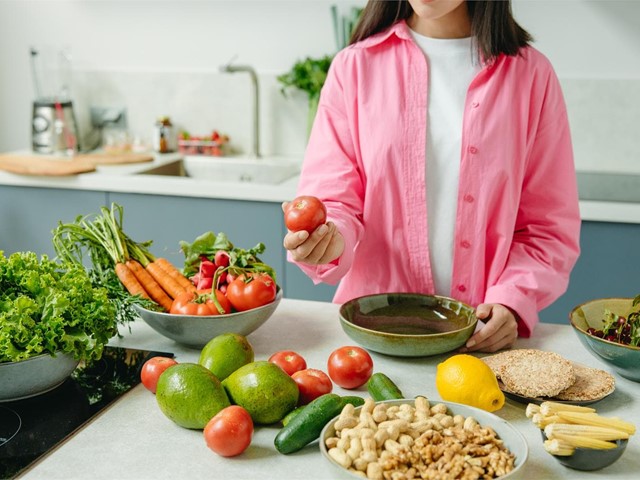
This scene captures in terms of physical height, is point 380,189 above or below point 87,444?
above

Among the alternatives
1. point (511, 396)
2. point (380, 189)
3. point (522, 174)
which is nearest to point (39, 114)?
point (380, 189)

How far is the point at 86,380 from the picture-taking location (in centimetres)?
126

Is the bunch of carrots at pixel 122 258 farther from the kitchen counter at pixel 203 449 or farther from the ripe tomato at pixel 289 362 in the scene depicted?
the ripe tomato at pixel 289 362

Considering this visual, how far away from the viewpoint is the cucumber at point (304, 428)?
3.34ft

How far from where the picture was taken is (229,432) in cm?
100

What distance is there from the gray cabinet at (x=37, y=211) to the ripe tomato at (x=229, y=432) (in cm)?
204

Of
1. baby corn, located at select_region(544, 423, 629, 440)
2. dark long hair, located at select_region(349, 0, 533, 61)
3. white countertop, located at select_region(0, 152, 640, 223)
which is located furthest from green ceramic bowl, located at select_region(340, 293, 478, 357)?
white countertop, located at select_region(0, 152, 640, 223)

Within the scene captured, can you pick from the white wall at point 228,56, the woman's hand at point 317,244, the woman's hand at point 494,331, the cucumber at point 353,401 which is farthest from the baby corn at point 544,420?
the white wall at point 228,56

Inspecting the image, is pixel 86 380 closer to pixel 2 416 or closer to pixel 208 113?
pixel 2 416

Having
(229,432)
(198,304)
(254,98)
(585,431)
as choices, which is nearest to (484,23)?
(198,304)

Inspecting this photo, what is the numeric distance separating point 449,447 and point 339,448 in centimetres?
14

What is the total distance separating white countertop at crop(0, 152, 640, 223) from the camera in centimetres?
241

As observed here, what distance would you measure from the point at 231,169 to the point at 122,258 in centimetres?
182

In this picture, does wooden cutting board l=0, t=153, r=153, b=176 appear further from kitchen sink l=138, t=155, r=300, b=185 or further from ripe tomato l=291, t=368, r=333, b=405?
ripe tomato l=291, t=368, r=333, b=405
